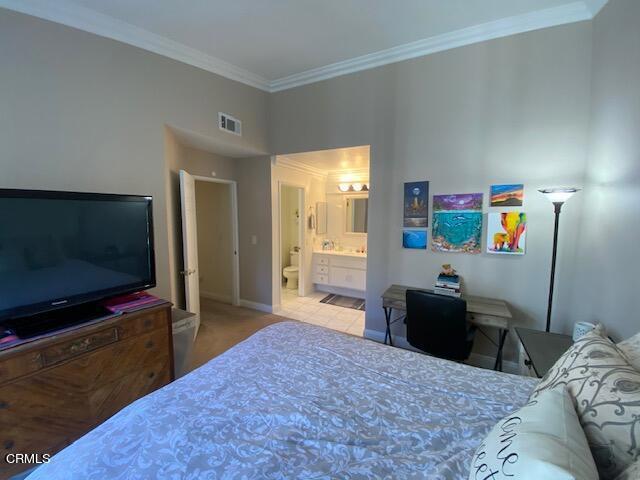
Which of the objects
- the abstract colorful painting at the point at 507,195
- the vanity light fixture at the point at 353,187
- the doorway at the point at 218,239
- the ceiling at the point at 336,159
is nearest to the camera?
the abstract colorful painting at the point at 507,195

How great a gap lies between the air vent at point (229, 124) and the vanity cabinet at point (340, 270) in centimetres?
255

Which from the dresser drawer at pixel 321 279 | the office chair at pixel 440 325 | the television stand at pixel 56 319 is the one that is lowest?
the dresser drawer at pixel 321 279

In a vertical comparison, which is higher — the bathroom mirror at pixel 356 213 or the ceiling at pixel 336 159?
the ceiling at pixel 336 159

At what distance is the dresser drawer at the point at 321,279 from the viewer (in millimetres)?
4907

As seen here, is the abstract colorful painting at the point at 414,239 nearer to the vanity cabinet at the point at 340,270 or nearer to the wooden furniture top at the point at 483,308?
the wooden furniture top at the point at 483,308

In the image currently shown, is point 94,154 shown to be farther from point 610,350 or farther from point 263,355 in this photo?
point 610,350

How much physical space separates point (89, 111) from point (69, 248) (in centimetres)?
116

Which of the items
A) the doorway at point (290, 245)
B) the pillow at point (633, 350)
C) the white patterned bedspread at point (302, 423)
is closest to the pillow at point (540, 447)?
→ the white patterned bedspread at point (302, 423)

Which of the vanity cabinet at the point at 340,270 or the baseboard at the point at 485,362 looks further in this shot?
the vanity cabinet at the point at 340,270

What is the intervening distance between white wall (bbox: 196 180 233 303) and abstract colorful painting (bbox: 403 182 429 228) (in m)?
2.73

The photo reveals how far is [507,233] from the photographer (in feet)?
8.00

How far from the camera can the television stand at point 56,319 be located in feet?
4.98

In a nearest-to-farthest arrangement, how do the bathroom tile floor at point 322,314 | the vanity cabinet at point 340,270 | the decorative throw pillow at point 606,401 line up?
1. the decorative throw pillow at point 606,401
2. the bathroom tile floor at point 322,314
3. the vanity cabinet at point 340,270

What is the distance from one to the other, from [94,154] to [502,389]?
124 inches
